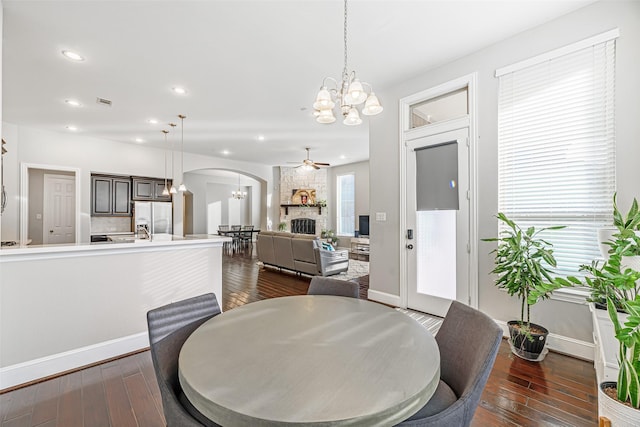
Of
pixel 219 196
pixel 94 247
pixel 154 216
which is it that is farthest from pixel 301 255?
pixel 219 196

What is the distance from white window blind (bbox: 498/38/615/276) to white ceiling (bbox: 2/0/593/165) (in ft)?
1.69

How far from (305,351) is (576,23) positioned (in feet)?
11.4

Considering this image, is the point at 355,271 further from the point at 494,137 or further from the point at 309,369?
the point at 309,369

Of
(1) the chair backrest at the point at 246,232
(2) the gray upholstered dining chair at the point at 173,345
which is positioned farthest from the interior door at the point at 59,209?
(2) the gray upholstered dining chair at the point at 173,345

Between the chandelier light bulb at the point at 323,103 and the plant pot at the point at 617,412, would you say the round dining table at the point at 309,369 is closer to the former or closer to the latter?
the plant pot at the point at 617,412

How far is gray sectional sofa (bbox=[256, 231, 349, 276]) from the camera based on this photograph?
17.1 feet

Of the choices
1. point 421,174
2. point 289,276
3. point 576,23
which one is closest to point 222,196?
point 289,276

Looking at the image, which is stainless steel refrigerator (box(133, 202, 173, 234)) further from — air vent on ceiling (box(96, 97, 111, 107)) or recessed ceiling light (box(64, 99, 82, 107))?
air vent on ceiling (box(96, 97, 111, 107))

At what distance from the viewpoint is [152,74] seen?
3467 millimetres

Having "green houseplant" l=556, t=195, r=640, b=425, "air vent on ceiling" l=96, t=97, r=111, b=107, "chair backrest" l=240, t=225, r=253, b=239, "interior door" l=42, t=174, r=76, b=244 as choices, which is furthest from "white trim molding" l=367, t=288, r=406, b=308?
"chair backrest" l=240, t=225, r=253, b=239

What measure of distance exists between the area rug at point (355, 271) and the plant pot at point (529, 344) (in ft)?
10.5

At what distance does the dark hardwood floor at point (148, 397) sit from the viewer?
5.71 feet

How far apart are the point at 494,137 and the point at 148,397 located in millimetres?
3818

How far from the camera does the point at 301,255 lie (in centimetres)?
545
